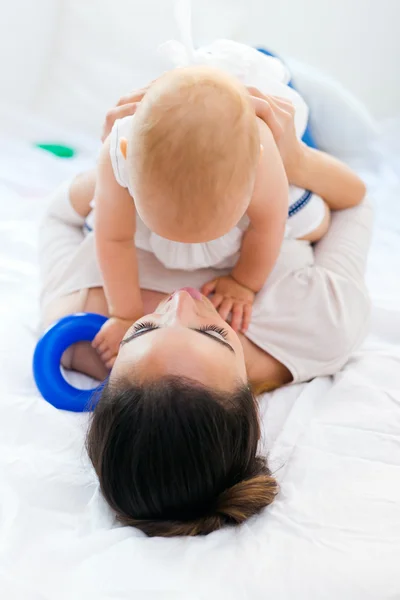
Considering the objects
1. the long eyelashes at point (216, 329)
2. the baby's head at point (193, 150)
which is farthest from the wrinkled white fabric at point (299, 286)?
the baby's head at point (193, 150)

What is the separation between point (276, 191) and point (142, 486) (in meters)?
0.50

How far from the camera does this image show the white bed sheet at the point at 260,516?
0.73m

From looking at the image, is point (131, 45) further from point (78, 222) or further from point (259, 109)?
point (259, 109)

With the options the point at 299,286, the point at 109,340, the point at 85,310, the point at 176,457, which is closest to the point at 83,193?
the point at 85,310

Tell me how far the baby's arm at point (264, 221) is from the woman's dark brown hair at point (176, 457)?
1.09ft

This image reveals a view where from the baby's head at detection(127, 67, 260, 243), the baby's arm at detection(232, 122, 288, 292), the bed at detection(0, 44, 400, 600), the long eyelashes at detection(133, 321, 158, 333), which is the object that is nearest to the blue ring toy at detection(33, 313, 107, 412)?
the bed at detection(0, 44, 400, 600)

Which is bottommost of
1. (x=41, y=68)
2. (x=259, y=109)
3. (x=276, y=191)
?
(x=41, y=68)

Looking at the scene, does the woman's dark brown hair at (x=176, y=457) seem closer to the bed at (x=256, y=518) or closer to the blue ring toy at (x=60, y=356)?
the bed at (x=256, y=518)

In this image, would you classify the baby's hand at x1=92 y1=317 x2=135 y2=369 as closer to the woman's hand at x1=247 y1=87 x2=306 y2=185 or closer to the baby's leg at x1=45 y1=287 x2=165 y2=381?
the baby's leg at x1=45 y1=287 x2=165 y2=381

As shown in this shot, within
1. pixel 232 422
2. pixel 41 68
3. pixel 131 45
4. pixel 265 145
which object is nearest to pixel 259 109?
pixel 265 145

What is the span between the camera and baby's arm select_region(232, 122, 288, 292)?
3.31 ft

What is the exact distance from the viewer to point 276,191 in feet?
3.46

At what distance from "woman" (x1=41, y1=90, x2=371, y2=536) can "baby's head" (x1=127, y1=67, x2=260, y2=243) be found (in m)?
0.19

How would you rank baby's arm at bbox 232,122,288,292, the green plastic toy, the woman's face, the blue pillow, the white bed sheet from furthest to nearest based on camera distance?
the green plastic toy < the blue pillow < baby's arm at bbox 232,122,288,292 < the woman's face < the white bed sheet
